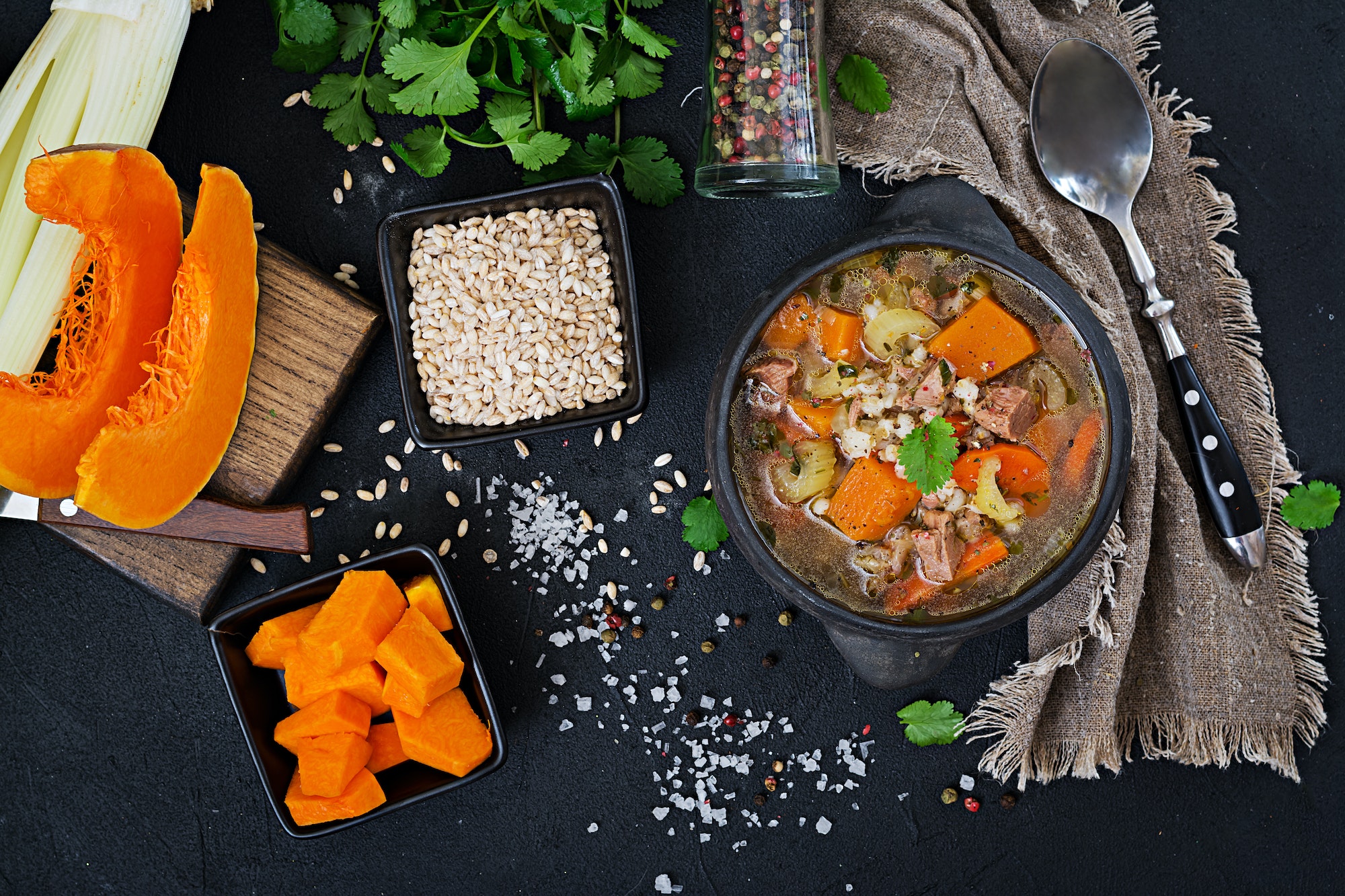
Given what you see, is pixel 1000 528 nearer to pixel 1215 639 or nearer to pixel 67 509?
pixel 1215 639

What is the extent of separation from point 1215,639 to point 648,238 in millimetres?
1789

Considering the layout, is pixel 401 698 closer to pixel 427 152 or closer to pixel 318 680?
pixel 318 680

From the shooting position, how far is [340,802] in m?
2.01

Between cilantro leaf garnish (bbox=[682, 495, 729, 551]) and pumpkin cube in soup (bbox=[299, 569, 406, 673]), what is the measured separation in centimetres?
A: 76

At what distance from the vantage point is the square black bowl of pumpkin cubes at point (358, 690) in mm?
1989

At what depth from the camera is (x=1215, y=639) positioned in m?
2.12

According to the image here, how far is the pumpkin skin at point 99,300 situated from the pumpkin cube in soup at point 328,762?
82 cm

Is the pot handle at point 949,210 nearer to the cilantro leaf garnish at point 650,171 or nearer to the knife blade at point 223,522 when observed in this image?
the cilantro leaf garnish at point 650,171

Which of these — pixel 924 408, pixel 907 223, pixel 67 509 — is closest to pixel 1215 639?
pixel 924 408

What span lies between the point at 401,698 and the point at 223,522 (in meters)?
0.62

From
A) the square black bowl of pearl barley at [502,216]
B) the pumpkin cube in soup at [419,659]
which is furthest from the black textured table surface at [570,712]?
the pumpkin cube in soup at [419,659]

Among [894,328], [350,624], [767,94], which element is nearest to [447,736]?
[350,624]

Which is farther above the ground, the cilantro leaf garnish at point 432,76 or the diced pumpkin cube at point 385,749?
the cilantro leaf garnish at point 432,76

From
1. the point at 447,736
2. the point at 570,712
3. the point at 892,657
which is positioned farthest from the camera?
the point at 570,712
